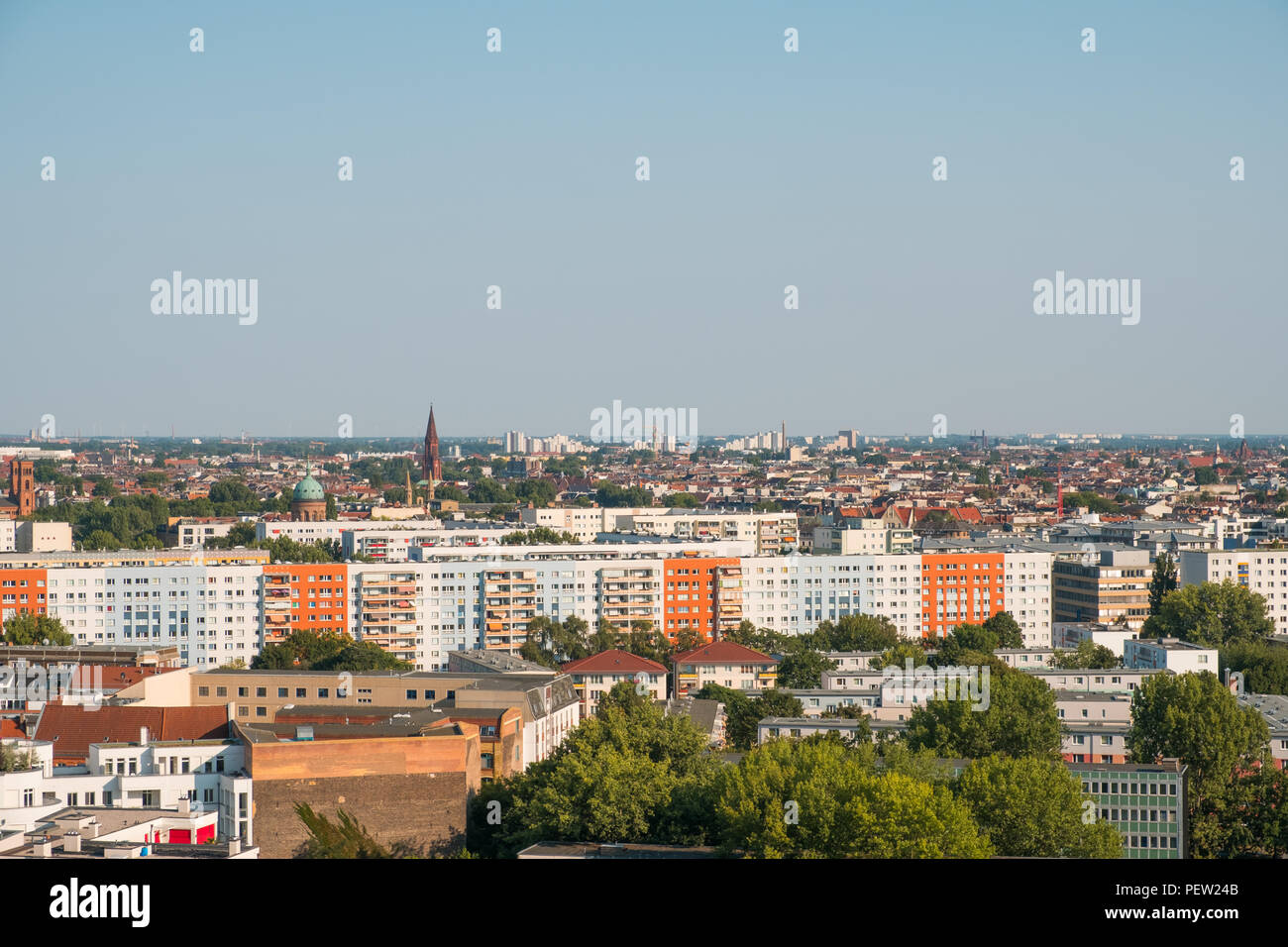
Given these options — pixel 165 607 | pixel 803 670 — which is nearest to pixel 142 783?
pixel 803 670

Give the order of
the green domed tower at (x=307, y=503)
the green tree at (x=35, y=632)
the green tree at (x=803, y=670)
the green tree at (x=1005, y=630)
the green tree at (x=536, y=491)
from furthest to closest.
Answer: the green tree at (x=536, y=491) → the green domed tower at (x=307, y=503) → the green tree at (x=1005, y=630) → the green tree at (x=35, y=632) → the green tree at (x=803, y=670)

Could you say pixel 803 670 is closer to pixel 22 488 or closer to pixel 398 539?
pixel 398 539

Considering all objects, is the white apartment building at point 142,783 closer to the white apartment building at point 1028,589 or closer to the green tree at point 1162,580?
the white apartment building at point 1028,589

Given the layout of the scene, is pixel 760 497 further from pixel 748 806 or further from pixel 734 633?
pixel 748 806

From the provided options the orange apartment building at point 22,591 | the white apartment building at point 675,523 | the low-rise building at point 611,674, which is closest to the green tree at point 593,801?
the low-rise building at point 611,674
